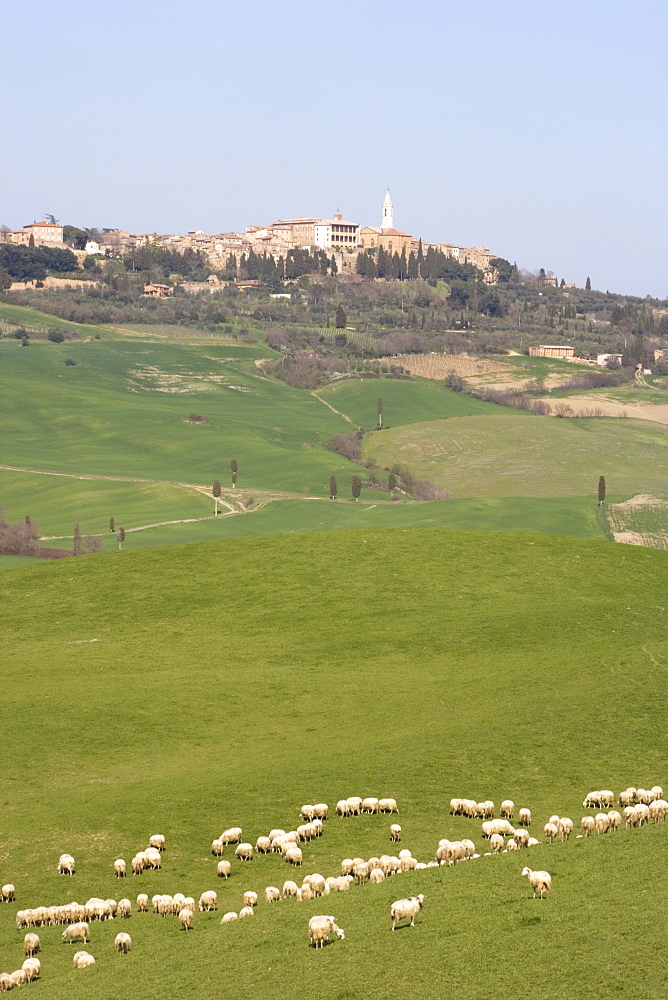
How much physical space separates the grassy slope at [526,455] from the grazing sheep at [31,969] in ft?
436

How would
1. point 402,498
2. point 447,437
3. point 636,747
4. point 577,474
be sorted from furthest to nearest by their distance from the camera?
1. point 447,437
2. point 577,474
3. point 402,498
4. point 636,747

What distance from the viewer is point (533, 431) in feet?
622

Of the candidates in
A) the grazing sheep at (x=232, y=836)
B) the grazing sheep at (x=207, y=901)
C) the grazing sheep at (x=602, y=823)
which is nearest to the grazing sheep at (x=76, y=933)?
the grazing sheep at (x=207, y=901)

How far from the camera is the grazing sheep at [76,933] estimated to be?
24.9 metres

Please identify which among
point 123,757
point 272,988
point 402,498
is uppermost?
point 272,988

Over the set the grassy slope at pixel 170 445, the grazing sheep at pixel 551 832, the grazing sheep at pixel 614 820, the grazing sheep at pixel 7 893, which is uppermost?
the grazing sheep at pixel 614 820

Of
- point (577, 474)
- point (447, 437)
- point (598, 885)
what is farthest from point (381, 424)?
point (598, 885)

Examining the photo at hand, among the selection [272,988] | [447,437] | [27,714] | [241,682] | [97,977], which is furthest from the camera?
[447,437]

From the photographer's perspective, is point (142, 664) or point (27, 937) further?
point (142, 664)

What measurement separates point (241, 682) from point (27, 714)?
25.6 ft

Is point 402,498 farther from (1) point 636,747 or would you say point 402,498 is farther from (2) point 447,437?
(1) point 636,747

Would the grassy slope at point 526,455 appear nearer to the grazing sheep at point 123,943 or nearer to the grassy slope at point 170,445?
the grassy slope at point 170,445

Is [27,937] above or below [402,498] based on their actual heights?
above

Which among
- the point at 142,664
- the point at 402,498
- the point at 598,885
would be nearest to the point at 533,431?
the point at 402,498
